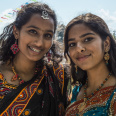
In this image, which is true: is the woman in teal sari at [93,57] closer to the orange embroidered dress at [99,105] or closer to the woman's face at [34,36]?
the orange embroidered dress at [99,105]

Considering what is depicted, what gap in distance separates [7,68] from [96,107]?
139 cm

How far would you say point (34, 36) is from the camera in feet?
7.66

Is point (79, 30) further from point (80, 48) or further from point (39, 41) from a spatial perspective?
point (39, 41)

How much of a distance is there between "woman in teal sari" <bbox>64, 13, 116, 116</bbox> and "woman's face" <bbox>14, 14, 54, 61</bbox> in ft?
1.01

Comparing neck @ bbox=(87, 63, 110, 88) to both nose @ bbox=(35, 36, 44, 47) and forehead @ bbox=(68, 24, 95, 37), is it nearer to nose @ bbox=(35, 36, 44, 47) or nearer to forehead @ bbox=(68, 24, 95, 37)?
forehead @ bbox=(68, 24, 95, 37)

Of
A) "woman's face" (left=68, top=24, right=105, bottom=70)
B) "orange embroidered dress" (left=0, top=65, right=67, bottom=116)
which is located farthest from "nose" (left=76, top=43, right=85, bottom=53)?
"orange embroidered dress" (left=0, top=65, right=67, bottom=116)

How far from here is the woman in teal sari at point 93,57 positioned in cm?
197

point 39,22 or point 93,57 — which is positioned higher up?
point 39,22

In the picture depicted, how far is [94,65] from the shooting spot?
208 cm

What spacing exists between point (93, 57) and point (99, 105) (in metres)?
0.55

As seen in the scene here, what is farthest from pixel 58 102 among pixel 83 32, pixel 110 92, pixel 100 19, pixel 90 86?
pixel 100 19

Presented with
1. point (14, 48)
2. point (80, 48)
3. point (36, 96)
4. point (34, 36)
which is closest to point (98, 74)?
point (80, 48)

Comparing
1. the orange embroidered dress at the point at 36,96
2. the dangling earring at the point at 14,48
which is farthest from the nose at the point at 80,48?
the dangling earring at the point at 14,48

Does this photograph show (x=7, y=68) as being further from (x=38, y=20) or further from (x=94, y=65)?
(x=94, y=65)
